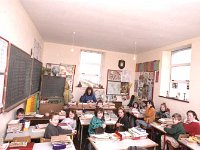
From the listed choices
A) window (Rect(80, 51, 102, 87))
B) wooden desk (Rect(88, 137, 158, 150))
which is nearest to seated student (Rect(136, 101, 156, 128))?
wooden desk (Rect(88, 137, 158, 150))

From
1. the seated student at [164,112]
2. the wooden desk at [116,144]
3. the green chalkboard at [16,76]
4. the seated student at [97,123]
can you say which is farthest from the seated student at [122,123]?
the green chalkboard at [16,76]

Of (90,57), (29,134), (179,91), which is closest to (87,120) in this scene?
(29,134)

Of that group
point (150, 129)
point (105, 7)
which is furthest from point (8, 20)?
point (150, 129)

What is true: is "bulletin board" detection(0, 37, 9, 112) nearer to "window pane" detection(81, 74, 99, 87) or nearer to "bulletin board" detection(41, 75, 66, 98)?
"bulletin board" detection(41, 75, 66, 98)

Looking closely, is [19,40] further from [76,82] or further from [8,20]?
[76,82]

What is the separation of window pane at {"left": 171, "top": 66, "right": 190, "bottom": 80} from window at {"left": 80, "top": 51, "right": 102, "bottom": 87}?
3045mm

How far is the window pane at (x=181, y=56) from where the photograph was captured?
5014 millimetres

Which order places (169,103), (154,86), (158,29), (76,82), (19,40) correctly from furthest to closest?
(76,82), (154,86), (169,103), (158,29), (19,40)

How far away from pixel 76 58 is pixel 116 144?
469 centimetres

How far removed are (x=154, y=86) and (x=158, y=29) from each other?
103 inches

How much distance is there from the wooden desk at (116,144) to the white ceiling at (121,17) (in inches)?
92.3

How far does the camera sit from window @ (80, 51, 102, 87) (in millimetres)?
7090

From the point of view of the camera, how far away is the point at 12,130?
9.60ft

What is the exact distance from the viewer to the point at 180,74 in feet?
17.3
